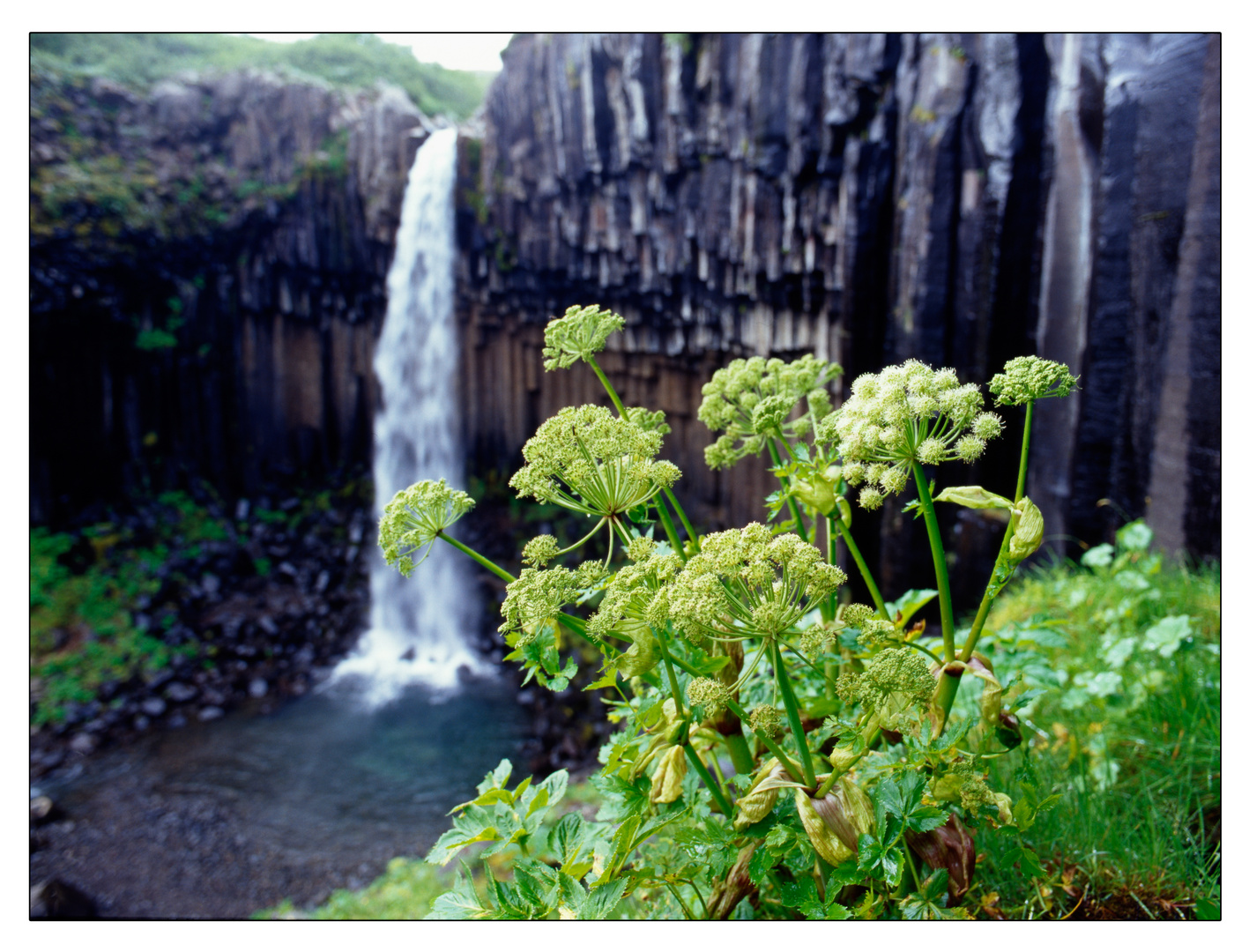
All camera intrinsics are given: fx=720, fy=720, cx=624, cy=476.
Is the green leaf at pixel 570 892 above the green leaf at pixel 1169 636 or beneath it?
beneath

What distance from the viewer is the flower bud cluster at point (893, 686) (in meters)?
0.60

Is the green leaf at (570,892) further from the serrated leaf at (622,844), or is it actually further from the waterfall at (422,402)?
the waterfall at (422,402)

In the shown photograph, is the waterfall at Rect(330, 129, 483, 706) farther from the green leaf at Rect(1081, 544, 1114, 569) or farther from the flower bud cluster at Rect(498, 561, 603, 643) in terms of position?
the flower bud cluster at Rect(498, 561, 603, 643)

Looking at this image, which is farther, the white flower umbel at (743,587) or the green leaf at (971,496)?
the green leaf at (971,496)

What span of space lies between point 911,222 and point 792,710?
3477mm

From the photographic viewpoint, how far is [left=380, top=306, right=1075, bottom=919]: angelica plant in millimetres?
633

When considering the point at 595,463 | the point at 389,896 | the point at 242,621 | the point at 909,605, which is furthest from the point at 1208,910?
the point at 242,621

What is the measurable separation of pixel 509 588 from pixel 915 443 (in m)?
0.42

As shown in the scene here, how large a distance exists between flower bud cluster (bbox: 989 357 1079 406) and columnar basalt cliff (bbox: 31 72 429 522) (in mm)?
6729

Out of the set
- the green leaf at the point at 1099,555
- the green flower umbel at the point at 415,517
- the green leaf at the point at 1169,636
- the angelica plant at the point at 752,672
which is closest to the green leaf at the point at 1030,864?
the angelica plant at the point at 752,672

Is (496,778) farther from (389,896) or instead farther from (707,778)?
(389,896)

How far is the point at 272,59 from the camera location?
649cm

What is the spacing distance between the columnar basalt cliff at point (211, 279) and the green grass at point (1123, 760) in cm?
656

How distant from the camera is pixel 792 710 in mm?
667
